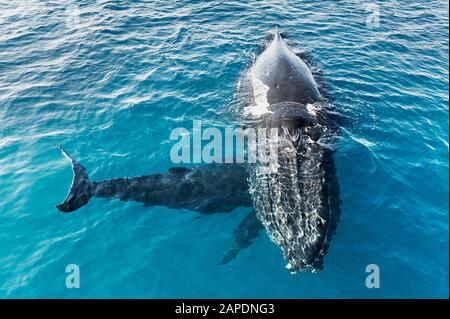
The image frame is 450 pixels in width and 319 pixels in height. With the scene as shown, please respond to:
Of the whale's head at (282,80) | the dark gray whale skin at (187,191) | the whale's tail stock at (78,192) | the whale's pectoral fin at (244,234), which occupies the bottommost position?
the whale's pectoral fin at (244,234)

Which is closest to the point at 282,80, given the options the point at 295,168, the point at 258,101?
the point at 258,101

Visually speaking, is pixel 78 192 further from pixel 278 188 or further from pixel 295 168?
pixel 295 168

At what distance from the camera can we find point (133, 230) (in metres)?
14.8

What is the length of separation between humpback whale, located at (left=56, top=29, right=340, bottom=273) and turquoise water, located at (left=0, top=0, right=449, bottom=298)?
32.9 inches

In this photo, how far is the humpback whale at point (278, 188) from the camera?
12453mm

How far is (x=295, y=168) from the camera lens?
550 inches

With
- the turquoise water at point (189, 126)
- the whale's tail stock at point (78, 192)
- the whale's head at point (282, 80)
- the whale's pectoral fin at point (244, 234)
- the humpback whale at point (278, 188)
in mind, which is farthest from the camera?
the whale's head at point (282, 80)

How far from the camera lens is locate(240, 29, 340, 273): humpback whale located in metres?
12.3

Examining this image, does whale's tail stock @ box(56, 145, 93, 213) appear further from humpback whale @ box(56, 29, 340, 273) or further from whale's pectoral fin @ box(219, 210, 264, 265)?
whale's pectoral fin @ box(219, 210, 264, 265)

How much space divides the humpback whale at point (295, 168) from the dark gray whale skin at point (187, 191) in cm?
59

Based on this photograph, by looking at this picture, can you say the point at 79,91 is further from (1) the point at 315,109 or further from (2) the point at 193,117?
(1) the point at 315,109

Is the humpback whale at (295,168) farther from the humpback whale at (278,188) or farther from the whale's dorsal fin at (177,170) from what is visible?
the whale's dorsal fin at (177,170)

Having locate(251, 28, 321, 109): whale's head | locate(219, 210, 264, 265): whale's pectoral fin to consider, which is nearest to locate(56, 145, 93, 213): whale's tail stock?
locate(219, 210, 264, 265): whale's pectoral fin

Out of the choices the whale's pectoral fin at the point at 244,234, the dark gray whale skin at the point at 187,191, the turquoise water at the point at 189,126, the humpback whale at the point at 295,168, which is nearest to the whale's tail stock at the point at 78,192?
the dark gray whale skin at the point at 187,191
